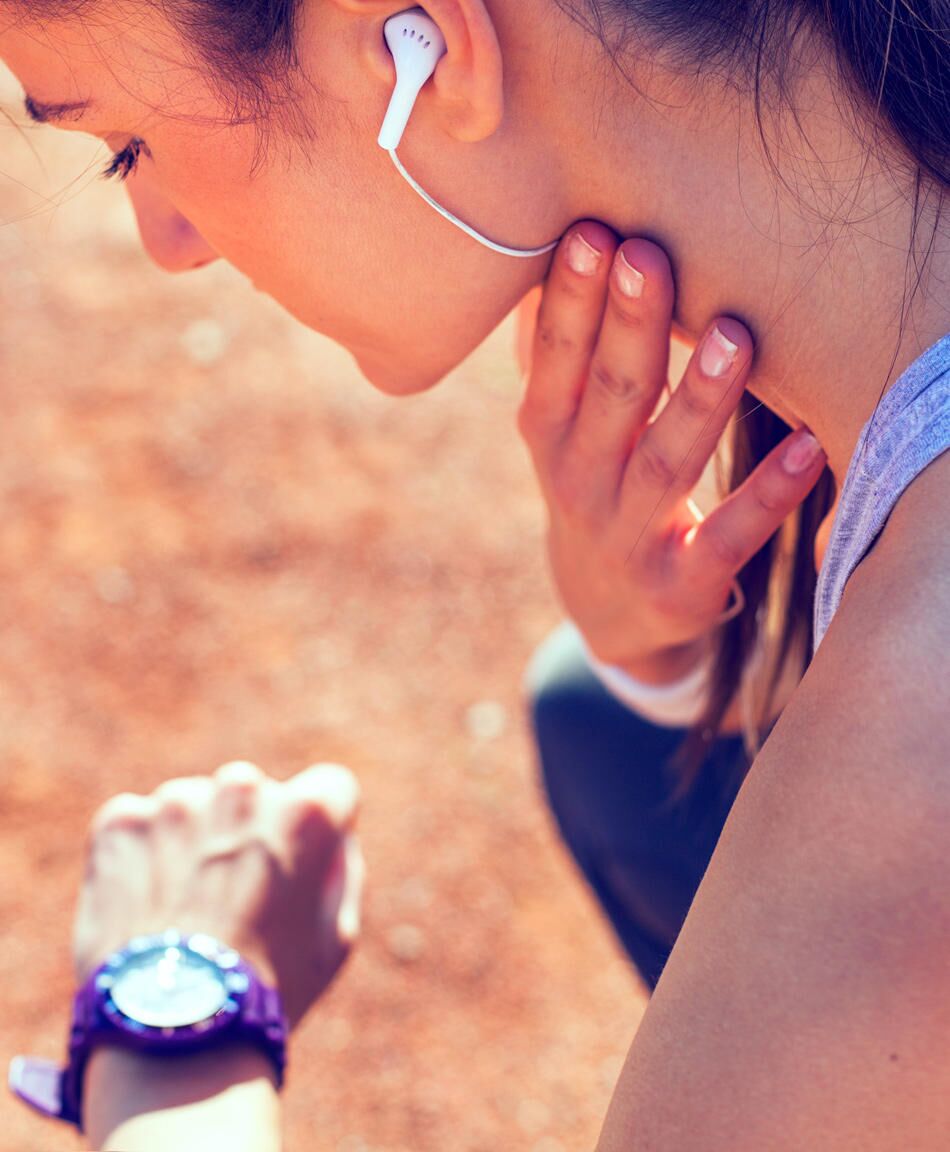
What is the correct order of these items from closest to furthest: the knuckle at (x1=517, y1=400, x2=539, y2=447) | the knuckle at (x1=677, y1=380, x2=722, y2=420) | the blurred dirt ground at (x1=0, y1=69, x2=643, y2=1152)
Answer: the knuckle at (x1=677, y1=380, x2=722, y2=420) → the knuckle at (x1=517, y1=400, x2=539, y2=447) → the blurred dirt ground at (x1=0, y1=69, x2=643, y2=1152)

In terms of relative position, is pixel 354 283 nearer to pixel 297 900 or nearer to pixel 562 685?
pixel 297 900

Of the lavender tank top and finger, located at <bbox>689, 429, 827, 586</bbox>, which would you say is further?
finger, located at <bbox>689, 429, 827, 586</bbox>

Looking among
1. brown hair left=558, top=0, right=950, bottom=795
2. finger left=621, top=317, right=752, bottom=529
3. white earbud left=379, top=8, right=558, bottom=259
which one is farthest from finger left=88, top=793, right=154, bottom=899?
brown hair left=558, top=0, right=950, bottom=795

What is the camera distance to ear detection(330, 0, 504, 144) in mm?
1190

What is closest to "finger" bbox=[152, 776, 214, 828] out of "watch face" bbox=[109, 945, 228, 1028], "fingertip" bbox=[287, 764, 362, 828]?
"fingertip" bbox=[287, 764, 362, 828]

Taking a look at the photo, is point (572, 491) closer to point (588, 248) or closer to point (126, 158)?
point (588, 248)

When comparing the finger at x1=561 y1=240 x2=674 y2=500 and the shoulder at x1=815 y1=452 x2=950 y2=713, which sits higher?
the shoulder at x1=815 y1=452 x2=950 y2=713

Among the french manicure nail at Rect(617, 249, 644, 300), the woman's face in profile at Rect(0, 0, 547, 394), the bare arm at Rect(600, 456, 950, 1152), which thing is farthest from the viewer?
the french manicure nail at Rect(617, 249, 644, 300)

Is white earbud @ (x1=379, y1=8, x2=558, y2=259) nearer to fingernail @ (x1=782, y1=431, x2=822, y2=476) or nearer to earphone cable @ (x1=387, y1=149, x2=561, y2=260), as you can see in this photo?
earphone cable @ (x1=387, y1=149, x2=561, y2=260)

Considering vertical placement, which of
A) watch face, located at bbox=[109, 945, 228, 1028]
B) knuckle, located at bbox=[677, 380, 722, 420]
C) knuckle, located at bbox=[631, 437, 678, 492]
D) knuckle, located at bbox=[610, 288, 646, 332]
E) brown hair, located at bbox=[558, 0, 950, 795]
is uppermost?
brown hair, located at bbox=[558, 0, 950, 795]

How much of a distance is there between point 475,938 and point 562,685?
0.71 meters

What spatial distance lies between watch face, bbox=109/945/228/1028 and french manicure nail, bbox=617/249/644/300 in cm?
90

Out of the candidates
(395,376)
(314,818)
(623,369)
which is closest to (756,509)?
(623,369)

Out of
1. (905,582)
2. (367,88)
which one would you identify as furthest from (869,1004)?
(367,88)
